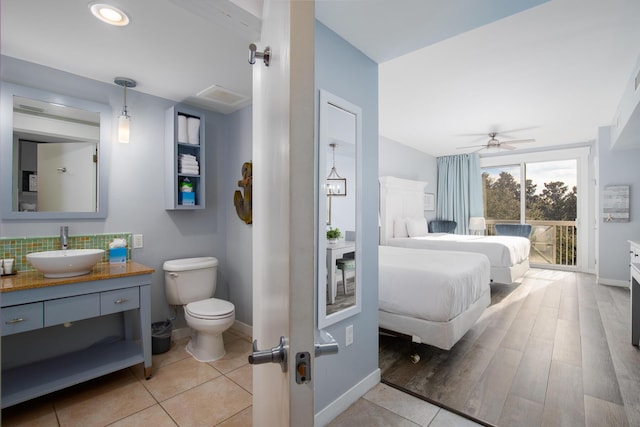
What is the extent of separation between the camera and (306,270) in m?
0.51

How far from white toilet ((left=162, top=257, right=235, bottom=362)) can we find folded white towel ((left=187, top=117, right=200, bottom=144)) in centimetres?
111

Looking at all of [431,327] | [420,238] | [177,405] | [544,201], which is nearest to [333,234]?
[431,327]

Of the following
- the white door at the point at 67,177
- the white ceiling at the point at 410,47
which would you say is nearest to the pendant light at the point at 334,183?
the white ceiling at the point at 410,47

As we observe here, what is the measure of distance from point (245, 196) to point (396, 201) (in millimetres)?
3173

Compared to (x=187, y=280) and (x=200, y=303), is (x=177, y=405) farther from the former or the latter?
(x=187, y=280)

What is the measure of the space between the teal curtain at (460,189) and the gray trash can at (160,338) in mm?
5987

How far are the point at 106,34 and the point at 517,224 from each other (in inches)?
272

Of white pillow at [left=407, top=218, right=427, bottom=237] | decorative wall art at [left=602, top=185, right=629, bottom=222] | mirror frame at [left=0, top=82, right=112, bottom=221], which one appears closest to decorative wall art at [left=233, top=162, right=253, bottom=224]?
mirror frame at [left=0, top=82, right=112, bottom=221]

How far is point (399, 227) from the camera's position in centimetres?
514

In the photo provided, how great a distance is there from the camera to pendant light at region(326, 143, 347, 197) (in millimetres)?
1766

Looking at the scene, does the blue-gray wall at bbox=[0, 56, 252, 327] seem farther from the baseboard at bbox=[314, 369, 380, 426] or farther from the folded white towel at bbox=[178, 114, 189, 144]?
the baseboard at bbox=[314, 369, 380, 426]

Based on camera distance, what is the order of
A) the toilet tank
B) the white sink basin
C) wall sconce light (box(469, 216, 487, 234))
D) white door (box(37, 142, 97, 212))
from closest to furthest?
the white sink basin < white door (box(37, 142, 97, 212)) < the toilet tank < wall sconce light (box(469, 216, 487, 234))

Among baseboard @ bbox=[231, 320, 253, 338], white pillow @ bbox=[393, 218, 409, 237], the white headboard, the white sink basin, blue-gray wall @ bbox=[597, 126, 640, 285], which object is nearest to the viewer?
the white sink basin

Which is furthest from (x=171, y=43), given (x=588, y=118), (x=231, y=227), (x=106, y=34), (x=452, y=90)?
(x=588, y=118)
